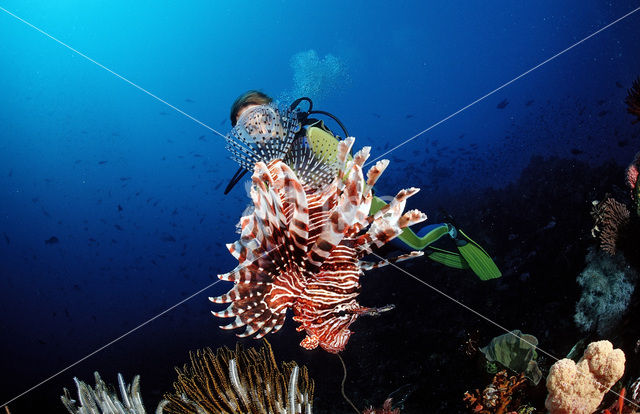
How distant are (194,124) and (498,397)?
91.0 ft

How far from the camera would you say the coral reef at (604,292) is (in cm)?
454

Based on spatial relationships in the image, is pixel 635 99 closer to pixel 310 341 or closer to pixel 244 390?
pixel 310 341

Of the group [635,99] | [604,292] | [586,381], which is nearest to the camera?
[586,381]

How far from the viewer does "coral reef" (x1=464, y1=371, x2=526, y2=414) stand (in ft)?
11.3

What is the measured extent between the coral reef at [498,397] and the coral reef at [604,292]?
1.80 meters

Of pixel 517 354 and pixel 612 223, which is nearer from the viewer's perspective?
pixel 517 354

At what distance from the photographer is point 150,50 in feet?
74.8

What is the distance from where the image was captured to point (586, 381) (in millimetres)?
2812

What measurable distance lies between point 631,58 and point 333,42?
1757 cm

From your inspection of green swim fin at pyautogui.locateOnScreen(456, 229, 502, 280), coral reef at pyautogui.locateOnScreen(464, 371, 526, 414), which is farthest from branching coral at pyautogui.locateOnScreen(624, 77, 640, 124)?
coral reef at pyautogui.locateOnScreen(464, 371, 526, 414)

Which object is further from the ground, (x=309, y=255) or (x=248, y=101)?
(x=248, y=101)

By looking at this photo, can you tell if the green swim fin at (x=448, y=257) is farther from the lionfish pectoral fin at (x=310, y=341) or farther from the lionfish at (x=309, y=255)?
the lionfish pectoral fin at (x=310, y=341)

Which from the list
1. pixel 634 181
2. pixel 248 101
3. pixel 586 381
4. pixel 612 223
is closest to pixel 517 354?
pixel 586 381

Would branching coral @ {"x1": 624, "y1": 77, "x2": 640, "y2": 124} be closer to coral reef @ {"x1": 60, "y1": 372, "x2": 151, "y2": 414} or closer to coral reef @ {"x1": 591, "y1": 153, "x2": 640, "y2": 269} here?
coral reef @ {"x1": 591, "y1": 153, "x2": 640, "y2": 269}
